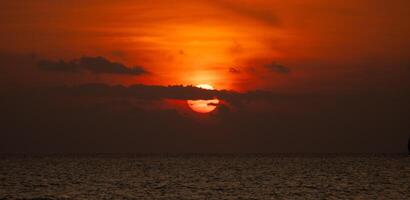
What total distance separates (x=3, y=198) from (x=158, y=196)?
54.4 ft

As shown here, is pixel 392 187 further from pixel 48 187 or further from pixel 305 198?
pixel 48 187

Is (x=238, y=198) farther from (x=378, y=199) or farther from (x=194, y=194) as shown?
(x=378, y=199)

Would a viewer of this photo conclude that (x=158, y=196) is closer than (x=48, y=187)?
Yes

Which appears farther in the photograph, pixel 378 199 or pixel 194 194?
pixel 194 194

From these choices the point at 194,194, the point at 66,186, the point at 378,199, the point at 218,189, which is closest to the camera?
the point at 378,199

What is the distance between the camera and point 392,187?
97.8 metres

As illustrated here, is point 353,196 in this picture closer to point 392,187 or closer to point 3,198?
point 392,187

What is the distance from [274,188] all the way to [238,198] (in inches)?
641

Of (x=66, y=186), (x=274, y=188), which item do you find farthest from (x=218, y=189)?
(x=66, y=186)

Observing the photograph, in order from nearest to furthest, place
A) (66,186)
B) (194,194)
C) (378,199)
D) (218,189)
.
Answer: (378,199) → (194,194) → (218,189) → (66,186)

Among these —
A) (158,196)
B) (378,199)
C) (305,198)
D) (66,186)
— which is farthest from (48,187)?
(378,199)

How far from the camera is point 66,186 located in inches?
3930

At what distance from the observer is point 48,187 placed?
318 ft

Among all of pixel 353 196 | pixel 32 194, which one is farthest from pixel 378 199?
pixel 32 194
